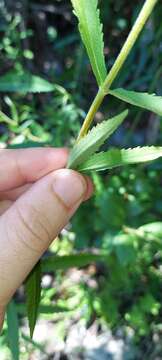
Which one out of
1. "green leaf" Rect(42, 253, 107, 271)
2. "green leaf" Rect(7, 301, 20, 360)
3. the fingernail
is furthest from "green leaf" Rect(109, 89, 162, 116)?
"green leaf" Rect(7, 301, 20, 360)

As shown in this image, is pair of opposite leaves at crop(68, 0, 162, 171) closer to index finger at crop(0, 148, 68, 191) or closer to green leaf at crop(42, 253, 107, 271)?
index finger at crop(0, 148, 68, 191)

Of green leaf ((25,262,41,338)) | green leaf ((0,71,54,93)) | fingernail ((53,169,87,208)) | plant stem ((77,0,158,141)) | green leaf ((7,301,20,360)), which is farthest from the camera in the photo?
green leaf ((0,71,54,93))

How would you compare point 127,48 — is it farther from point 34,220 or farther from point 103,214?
point 103,214

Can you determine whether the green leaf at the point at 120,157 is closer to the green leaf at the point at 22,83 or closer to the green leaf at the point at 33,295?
the green leaf at the point at 33,295

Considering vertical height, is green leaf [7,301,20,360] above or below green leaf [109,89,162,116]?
below

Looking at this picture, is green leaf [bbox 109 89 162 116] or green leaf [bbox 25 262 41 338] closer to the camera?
green leaf [bbox 109 89 162 116]

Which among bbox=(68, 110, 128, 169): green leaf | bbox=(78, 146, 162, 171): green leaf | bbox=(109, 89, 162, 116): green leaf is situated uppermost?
bbox=(109, 89, 162, 116): green leaf

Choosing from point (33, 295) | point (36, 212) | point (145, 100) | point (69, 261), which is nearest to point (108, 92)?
point (145, 100)

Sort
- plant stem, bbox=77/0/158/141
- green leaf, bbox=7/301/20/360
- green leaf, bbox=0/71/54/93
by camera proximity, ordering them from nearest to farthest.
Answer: plant stem, bbox=77/0/158/141 < green leaf, bbox=7/301/20/360 < green leaf, bbox=0/71/54/93

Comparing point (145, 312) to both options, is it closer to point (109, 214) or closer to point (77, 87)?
point (109, 214)
